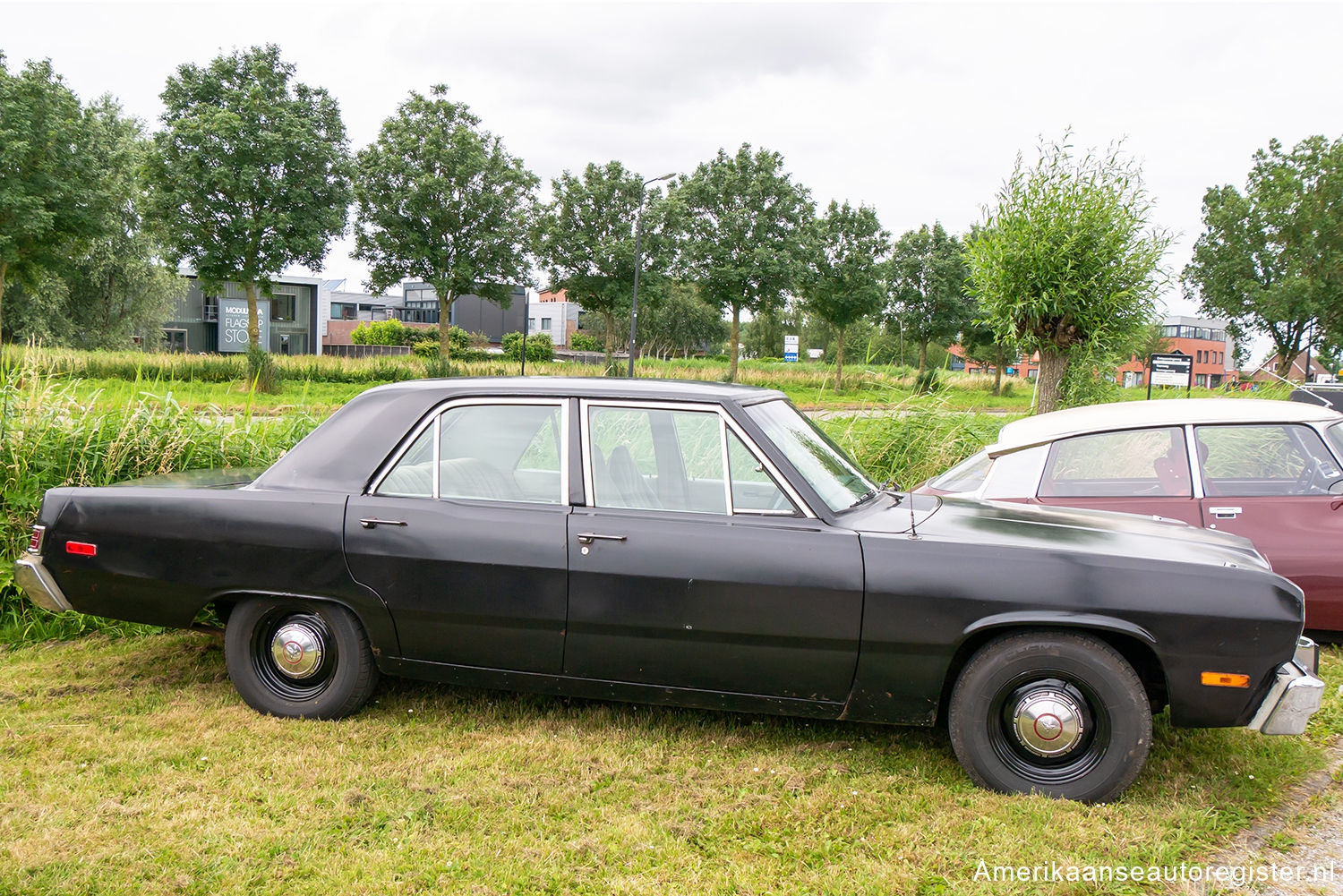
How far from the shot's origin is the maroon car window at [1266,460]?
5090 millimetres

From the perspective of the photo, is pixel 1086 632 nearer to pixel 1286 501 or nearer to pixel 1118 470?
pixel 1118 470

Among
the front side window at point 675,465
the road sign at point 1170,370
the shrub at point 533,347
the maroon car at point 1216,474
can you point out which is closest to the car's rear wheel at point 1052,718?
the front side window at point 675,465

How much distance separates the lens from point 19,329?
118 feet

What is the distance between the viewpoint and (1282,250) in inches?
1598

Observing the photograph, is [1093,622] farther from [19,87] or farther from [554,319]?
[554,319]

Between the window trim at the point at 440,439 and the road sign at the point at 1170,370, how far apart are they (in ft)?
45.2

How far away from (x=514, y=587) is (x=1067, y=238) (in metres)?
9.18

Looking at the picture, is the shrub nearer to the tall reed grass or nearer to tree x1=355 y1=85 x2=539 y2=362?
tree x1=355 y1=85 x2=539 y2=362

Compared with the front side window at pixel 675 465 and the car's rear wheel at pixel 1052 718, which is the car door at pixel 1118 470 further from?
the front side window at pixel 675 465

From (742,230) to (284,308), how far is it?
134 ft

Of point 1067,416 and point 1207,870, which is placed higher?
point 1067,416

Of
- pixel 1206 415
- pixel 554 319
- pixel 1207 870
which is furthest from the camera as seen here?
pixel 554 319

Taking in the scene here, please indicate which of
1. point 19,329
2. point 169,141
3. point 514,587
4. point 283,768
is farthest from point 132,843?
point 19,329

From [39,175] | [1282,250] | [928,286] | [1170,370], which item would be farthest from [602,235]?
[1282,250]
